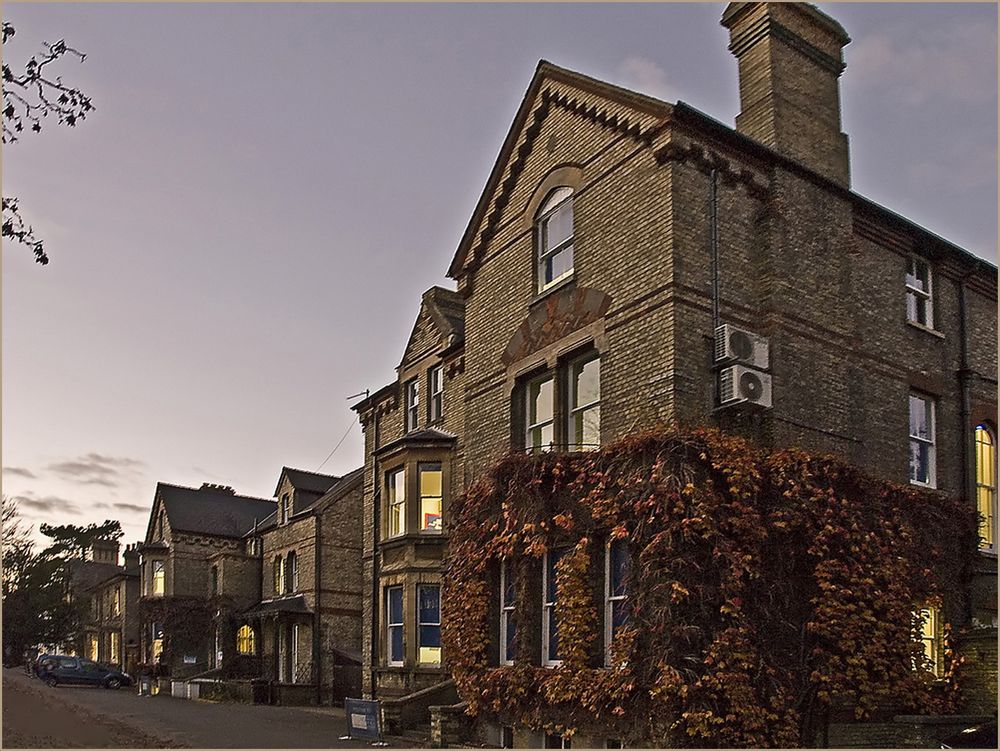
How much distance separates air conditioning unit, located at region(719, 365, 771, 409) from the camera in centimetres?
→ 1700

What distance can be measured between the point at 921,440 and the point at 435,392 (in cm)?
1317

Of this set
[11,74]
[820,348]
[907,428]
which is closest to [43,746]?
[11,74]

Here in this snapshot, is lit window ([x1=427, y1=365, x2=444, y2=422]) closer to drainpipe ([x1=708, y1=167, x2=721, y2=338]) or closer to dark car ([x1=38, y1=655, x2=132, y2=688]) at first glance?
drainpipe ([x1=708, y1=167, x2=721, y2=338])

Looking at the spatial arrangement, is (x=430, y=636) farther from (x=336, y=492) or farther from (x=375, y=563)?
(x=336, y=492)

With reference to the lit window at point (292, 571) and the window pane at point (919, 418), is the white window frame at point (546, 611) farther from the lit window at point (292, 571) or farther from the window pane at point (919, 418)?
the lit window at point (292, 571)

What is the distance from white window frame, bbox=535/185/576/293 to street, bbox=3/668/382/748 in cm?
932

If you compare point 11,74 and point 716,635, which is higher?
point 11,74

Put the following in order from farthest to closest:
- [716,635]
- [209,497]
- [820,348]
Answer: [209,497] < [820,348] < [716,635]

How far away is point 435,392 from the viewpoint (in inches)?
1155

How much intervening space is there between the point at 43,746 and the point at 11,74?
12.1 m

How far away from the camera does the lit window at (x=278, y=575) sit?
42812 millimetres

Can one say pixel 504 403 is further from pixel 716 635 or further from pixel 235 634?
pixel 235 634

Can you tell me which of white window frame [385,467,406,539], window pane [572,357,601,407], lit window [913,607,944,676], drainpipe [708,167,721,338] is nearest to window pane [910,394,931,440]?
lit window [913,607,944,676]

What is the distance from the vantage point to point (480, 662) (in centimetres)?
1989
